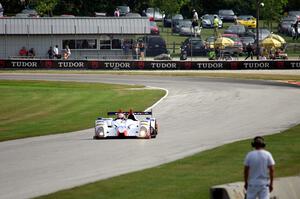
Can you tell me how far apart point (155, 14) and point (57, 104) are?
5809cm

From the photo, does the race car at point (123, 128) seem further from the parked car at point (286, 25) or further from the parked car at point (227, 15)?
the parked car at point (227, 15)

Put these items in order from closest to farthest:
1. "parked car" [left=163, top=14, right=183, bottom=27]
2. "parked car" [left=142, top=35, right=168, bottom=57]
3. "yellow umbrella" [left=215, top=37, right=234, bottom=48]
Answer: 1. "yellow umbrella" [left=215, top=37, right=234, bottom=48]
2. "parked car" [left=142, top=35, right=168, bottom=57]
3. "parked car" [left=163, top=14, right=183, bottom=27]

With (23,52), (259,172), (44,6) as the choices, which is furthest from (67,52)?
(259,172)

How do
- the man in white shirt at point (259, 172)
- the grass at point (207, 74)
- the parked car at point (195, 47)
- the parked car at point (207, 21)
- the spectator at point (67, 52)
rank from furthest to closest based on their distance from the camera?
the parked car at point (207, 21), the parked car at point (195, 47), the spectator at point (67, 52), the grass at point (207, 74), the man in white shirt at point (259, 172)

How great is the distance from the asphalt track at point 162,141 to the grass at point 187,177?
64cm

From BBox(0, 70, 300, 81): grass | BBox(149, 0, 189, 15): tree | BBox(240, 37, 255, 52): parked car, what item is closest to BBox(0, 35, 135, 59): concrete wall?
BBox(0, 70, 300, 81): grass

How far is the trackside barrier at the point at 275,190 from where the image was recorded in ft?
54.0

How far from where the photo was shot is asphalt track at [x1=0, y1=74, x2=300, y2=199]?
69.8 ft

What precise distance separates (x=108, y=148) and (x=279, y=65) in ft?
129

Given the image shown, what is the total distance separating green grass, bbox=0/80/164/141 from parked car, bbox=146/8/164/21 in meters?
41.3

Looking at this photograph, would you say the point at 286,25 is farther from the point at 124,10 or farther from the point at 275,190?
the point at 275,190

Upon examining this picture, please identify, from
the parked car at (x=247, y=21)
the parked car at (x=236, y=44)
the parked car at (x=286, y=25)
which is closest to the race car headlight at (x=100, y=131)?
the parked car at (x=236, y=44)

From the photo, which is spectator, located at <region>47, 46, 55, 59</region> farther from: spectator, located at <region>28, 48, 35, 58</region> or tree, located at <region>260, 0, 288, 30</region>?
tree, located at <region>260, 0, 288, 30</region>

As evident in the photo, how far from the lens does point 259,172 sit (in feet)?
47.5
